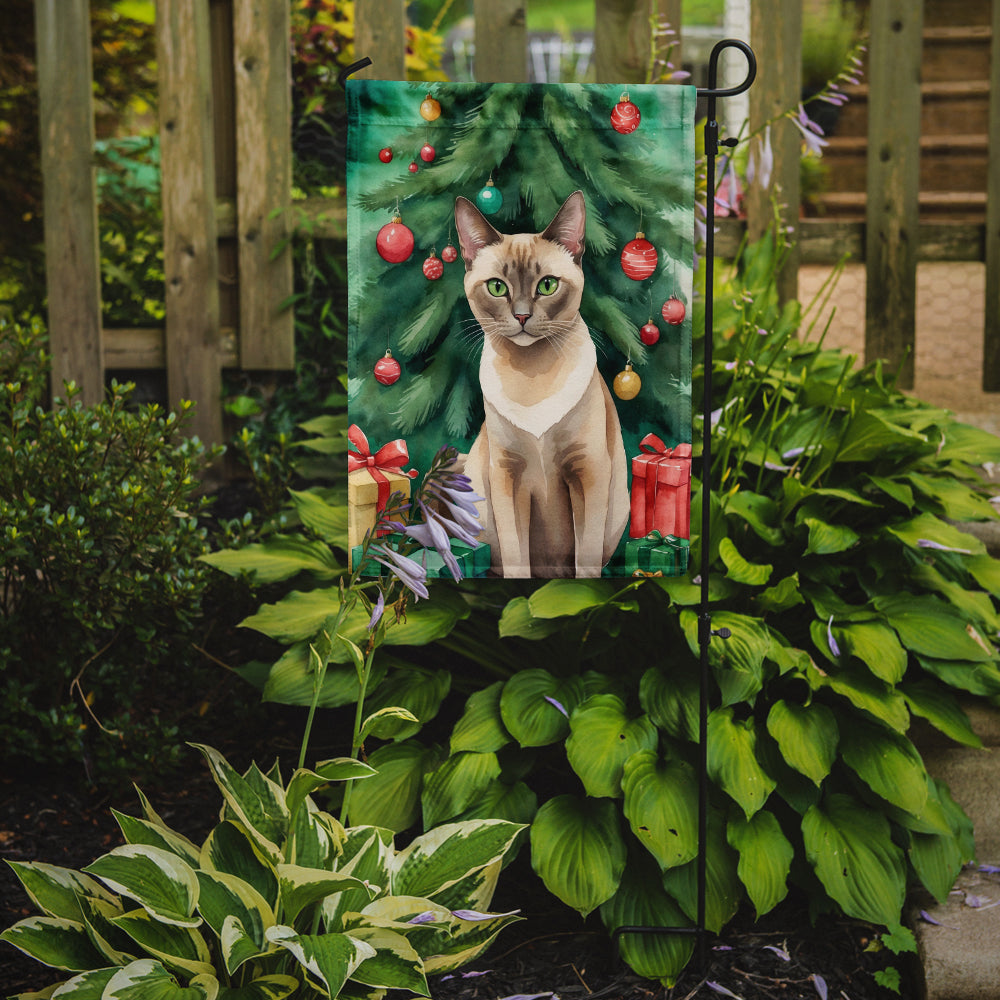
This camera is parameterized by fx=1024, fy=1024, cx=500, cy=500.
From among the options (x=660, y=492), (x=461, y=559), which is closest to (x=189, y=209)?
(x=461, y=559)

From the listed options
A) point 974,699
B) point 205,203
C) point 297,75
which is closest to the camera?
point 974,699

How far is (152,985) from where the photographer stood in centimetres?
142

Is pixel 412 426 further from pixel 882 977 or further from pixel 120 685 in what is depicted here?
pixel 882 977

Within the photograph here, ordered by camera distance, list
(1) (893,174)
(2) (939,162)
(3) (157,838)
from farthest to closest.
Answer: (2) (939,162)
(1) (893,174)
(3) (157,838)

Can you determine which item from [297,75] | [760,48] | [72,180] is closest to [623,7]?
[760,48]

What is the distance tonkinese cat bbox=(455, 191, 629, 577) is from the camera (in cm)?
176

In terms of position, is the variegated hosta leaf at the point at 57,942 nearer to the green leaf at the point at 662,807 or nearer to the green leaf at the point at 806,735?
the green leaf at the point at 662,807

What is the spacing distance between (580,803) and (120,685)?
1121 millimetres

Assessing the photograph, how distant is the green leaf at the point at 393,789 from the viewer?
1.99 meters

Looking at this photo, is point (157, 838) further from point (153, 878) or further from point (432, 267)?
point (432, 267)

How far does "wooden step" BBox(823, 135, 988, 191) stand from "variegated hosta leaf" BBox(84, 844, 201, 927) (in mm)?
5840

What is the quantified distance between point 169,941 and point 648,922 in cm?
86

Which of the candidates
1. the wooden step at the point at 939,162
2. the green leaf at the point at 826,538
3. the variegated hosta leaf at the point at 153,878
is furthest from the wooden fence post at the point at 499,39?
the wooden step at the point at 939,162

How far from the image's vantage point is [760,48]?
10.5ft
